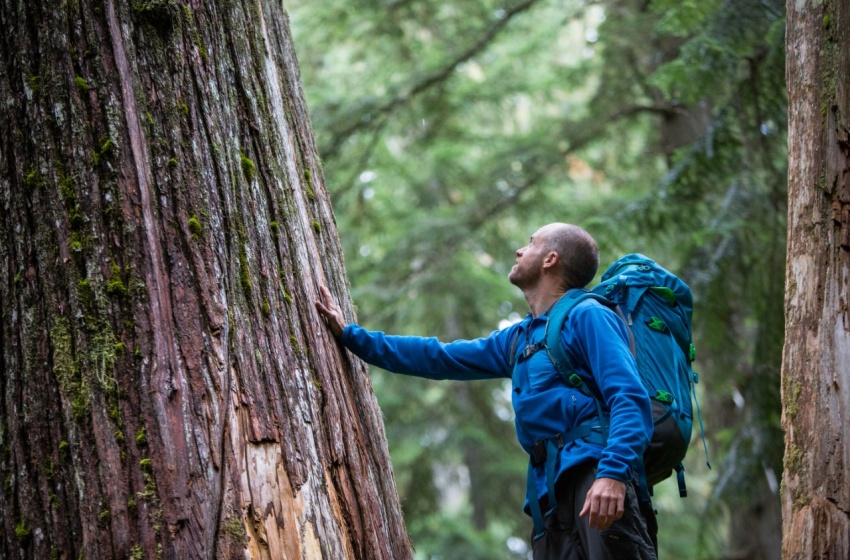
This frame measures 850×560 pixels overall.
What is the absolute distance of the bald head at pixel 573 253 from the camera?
3.49 m

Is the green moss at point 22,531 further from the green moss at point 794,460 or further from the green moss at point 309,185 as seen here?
the green moss at point 794,460

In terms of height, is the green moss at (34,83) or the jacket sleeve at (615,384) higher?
the green moss at (34,83)

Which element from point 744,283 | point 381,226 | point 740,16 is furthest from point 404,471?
point 740,16

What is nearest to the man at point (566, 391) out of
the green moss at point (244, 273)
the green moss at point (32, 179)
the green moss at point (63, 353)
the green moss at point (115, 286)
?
the green moss at point (244, 273)

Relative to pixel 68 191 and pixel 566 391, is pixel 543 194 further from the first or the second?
pixel 68 191

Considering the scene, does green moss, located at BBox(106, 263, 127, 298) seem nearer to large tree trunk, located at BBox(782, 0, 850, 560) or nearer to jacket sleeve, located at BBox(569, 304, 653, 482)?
jacket sleeve, located at BBox(569, 304, 653, 482)

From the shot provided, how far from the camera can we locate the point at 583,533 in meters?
3.02

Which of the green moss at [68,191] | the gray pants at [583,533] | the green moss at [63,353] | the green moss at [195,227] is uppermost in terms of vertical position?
the green moss at [68,191]

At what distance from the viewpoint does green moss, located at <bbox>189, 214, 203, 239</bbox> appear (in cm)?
274

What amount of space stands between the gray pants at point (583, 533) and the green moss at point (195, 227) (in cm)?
159

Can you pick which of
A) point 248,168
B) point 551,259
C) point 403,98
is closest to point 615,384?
point 551,259

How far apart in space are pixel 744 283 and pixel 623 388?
217 inches

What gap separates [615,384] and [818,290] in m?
0.99

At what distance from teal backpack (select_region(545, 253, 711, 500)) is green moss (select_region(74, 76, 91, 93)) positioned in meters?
1.89
